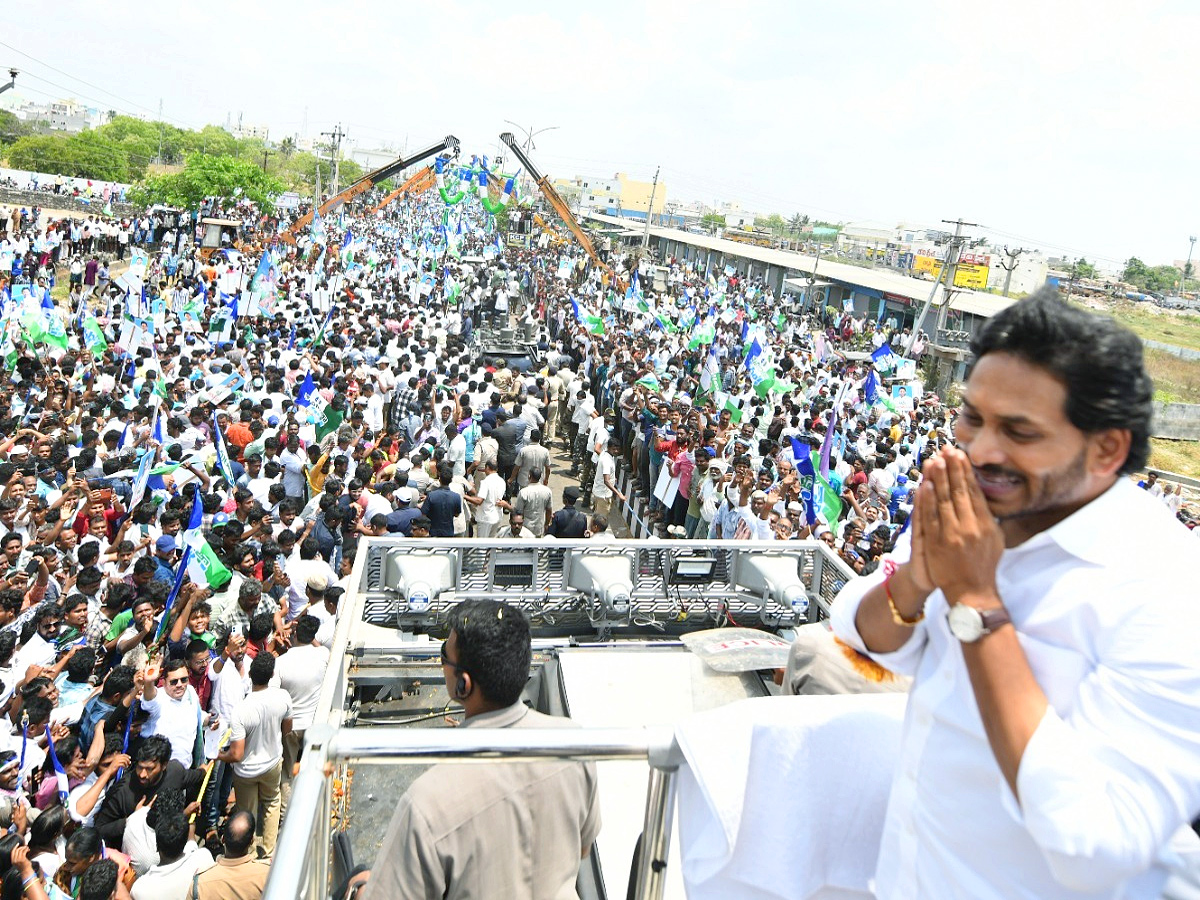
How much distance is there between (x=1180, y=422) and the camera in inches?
1036

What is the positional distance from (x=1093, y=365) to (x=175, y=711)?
4.79 metres

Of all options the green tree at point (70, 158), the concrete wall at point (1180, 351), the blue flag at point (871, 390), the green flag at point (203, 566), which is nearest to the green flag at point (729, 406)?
the blue flag at point (871, 390)

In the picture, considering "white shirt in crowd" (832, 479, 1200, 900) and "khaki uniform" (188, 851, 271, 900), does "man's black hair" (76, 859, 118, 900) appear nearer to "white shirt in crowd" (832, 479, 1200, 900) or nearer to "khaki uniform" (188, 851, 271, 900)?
"khaki uniform" (188, 851, 271, 900)

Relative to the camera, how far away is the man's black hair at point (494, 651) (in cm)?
251

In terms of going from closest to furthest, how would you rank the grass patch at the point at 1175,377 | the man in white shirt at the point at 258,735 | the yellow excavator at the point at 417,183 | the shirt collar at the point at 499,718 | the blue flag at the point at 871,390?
the shirt collar at the point at 499,718
the man in white shirt at the point at 258,735
the blue flag at the point at 871,390
the grass patch at the point at 1175,377
the yellow excavator at the point at 417,183

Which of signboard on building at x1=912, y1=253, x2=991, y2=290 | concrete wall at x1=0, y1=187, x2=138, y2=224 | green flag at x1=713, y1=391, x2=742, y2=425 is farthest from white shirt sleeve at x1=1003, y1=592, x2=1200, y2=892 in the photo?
signboard on building at x1=912, y1=253, x2=991, y2=290

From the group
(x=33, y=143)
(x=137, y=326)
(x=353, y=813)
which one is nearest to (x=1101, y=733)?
(x=353, y=813)

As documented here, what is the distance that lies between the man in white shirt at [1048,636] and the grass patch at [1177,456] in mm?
23805

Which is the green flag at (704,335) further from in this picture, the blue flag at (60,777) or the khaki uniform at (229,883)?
the khaki uniform at (229,883)

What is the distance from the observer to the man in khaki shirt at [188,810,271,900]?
3.59 m

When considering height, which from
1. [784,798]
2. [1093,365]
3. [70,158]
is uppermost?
[70,158]

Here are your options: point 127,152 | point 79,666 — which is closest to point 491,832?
point 79,666

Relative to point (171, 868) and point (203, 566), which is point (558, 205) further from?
point (171, 868)

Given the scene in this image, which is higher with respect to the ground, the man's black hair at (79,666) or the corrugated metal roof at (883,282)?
the corrugated metal roof at (883,282)
